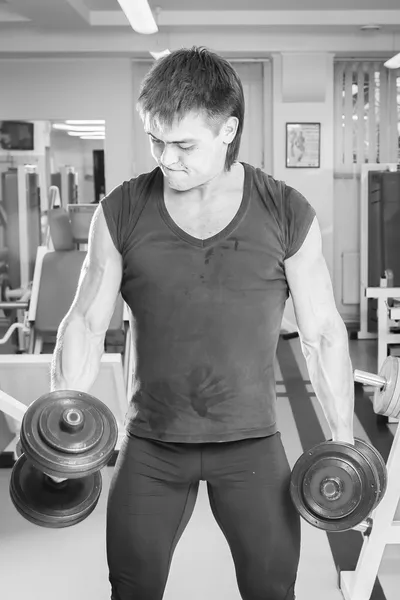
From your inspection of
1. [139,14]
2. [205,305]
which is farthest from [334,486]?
[139,14]

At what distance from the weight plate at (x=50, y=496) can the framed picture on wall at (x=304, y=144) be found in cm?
616

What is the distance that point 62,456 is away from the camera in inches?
49.6

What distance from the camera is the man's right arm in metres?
1.39

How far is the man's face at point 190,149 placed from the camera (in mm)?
1276

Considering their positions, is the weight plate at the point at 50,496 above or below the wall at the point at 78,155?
below

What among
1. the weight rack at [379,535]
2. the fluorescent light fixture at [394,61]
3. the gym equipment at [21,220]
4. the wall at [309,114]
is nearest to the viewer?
the weight rack at [379,535]

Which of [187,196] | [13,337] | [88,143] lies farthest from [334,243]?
[187,196]

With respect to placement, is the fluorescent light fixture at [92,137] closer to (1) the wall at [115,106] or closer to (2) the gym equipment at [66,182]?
(1) the wall at [115,106]

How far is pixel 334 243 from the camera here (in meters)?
7.55

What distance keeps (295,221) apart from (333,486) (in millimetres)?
469

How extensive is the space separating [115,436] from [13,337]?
5362 millimetres

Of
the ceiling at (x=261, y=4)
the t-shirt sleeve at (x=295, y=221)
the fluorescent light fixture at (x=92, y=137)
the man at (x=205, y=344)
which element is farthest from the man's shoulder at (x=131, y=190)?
the fluorescent light fixture at (x=92, y=137)

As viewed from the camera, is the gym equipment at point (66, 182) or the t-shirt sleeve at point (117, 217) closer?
the t-shirt sleeve at point (117, 217)

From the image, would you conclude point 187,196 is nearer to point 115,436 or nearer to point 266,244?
point 266,244
